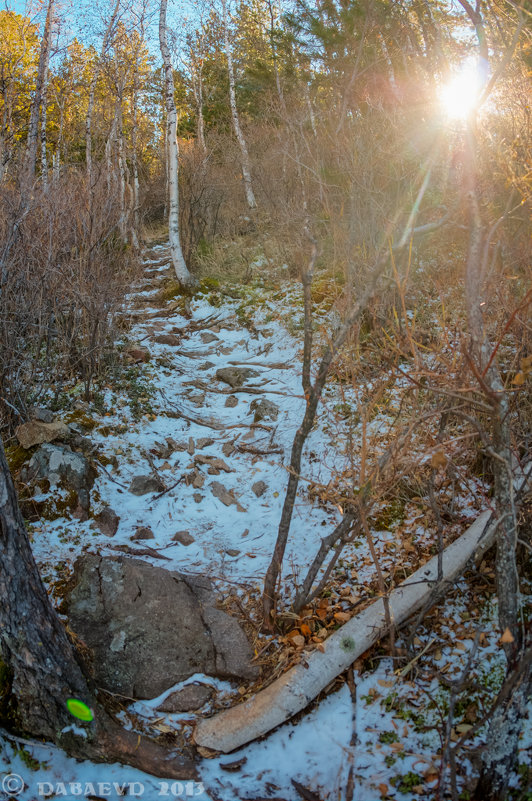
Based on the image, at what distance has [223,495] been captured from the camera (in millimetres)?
4785

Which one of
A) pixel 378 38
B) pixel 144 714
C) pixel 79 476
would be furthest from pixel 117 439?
pixel 378 38

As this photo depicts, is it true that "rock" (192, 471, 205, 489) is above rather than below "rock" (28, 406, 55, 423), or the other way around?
below

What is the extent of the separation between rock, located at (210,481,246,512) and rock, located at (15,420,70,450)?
153 centimetres

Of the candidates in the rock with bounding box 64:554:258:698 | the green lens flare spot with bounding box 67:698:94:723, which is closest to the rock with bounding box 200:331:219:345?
the rock with bounding box 64:554:258:698

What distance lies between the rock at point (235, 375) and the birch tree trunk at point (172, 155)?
142 inches

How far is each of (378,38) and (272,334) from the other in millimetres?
5398

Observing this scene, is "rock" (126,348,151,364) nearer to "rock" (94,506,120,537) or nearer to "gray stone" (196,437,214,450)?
"gray stone" (196,437,214,450)

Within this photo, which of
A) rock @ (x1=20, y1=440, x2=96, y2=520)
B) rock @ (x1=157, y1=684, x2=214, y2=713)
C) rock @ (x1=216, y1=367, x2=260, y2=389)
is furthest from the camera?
rock @ (x1=216, y1=367, x2=260, y2=389)

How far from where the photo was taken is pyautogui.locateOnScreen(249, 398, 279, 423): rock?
589 centimetres

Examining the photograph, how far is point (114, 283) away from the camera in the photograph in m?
5.93

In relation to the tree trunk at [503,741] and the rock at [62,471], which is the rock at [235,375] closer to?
the rock at [62,471]

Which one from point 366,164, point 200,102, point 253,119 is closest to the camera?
point 366,164

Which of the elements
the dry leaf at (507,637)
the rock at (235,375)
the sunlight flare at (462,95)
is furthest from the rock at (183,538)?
the sunlight flare at (462,95)

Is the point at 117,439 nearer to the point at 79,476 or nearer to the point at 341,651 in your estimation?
the point at 79,476
